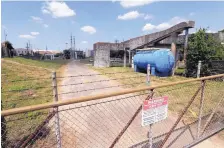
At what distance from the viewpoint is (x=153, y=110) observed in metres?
3.33

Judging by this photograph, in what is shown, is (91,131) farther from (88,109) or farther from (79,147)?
(88,109)

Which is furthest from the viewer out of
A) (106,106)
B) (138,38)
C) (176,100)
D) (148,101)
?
(138,38)

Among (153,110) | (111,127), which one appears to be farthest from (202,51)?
(153,110)

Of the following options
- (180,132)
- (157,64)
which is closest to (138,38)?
(157,64)

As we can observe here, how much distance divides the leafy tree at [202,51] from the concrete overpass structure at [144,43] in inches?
69.1

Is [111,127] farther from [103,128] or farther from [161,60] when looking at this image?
[161,60]

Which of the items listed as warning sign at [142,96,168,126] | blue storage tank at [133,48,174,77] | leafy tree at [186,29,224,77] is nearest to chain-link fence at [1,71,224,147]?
warning sign at [142,96,168,126]

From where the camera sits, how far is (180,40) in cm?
2147

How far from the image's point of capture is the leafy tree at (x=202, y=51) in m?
15.6

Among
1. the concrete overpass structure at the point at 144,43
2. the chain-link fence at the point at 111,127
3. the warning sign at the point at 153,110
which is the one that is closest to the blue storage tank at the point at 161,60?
the concrete overpass structure at the point at 144,43

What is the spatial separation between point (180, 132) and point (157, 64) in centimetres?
1112

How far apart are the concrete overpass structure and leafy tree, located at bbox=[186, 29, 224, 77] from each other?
1.76m

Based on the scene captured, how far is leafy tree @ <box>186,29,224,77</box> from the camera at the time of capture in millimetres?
15607

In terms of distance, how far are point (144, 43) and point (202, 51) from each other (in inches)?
360
